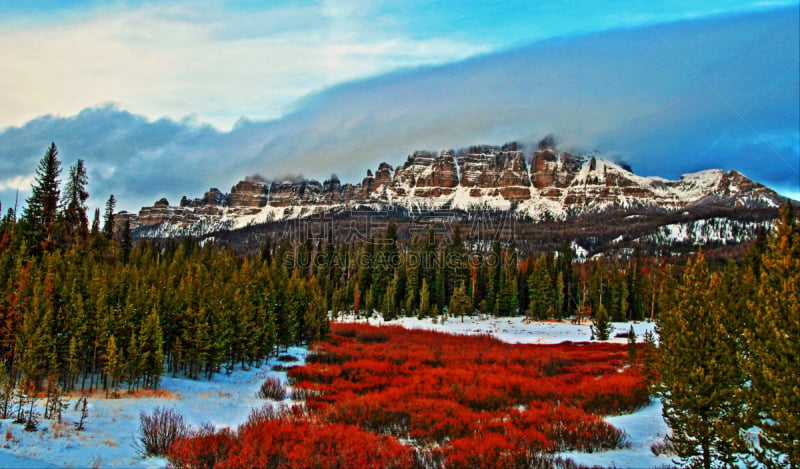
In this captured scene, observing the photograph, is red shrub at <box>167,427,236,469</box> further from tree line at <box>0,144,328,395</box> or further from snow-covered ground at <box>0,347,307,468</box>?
tree line at <box>0,144,328,395</box>

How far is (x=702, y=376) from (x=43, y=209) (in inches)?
1983

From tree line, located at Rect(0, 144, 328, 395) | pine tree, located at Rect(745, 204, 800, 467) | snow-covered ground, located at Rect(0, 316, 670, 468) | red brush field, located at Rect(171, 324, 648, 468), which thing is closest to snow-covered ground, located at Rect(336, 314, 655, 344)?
red brush field, located at Rect(171, 324, 648, 468)

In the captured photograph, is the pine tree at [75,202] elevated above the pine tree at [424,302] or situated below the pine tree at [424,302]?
above

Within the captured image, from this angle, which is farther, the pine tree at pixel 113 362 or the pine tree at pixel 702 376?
the pine tree at pixel 113 362

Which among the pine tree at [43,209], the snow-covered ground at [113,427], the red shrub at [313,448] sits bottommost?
the snow-covered ground at [113,427]

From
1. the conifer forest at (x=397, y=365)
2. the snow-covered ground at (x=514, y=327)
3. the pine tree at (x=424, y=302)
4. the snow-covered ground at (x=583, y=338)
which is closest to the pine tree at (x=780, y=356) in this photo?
the conifer forest at (x=397, y=365)

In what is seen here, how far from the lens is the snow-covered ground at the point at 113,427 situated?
13.1m

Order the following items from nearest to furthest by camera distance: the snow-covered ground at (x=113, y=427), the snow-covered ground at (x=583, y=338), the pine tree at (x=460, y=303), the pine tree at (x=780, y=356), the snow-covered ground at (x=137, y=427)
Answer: the pine tree at (x=780, y=356)
the snow-covered ground at (x=113, y=427)
the snow-covered ground at (x=137, y=427)
the snow-covered ground at (x=583, y=338)
the pine tree at (x=460, y=303)

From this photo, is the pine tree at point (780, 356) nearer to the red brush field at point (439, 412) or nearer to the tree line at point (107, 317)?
the red brush field at point (439, 412)

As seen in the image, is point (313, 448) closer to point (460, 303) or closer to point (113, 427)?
point (113, 427)

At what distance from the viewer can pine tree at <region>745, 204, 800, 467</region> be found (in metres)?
11.9

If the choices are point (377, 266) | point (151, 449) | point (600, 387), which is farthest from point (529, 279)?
point (151, 449)

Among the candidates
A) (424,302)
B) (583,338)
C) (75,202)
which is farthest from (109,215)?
(583,338)

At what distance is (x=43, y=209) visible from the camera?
4272cm
